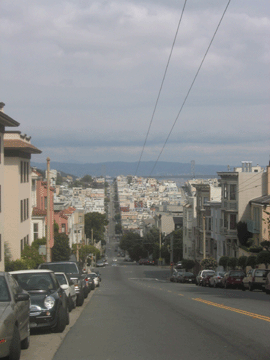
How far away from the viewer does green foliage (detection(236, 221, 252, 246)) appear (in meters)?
50.8

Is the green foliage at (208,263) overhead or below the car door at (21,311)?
below

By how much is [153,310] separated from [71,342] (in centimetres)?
650

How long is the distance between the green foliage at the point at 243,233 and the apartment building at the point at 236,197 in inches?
60.4

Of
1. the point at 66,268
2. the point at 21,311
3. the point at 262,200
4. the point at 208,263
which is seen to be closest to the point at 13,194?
the point at 66,268

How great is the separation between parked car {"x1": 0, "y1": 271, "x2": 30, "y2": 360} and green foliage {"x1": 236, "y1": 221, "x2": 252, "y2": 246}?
42.8 meters

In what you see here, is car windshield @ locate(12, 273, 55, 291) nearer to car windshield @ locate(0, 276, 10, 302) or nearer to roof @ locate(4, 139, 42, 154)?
car windshield @ locate(0, 276, 10, 302)

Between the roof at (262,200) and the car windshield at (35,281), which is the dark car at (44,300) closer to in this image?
the car windshield at (35,281)

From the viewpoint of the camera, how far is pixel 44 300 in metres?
11.8

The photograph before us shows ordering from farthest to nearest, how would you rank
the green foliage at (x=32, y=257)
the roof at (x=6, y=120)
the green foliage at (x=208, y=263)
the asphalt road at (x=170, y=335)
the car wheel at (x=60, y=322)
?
1. the green foliage at (x=208, y=263)
2. the green foliage at (x=32, y=257)
3. the roof at (x=6, y=120)
4. the car wheel at (x=60, y=322)
5. the asphalt road at (x=170, y=335)

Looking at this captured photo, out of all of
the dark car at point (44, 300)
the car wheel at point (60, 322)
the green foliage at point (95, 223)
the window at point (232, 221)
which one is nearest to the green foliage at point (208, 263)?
the window at point (232, 221)

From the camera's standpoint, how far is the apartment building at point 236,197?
5291cm

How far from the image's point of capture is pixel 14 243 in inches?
1489

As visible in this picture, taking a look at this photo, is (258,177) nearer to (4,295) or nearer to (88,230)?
(4,295)

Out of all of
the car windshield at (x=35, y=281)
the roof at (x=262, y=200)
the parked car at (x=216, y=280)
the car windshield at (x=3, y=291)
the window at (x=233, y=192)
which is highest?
the window at (x=233, y=192)
